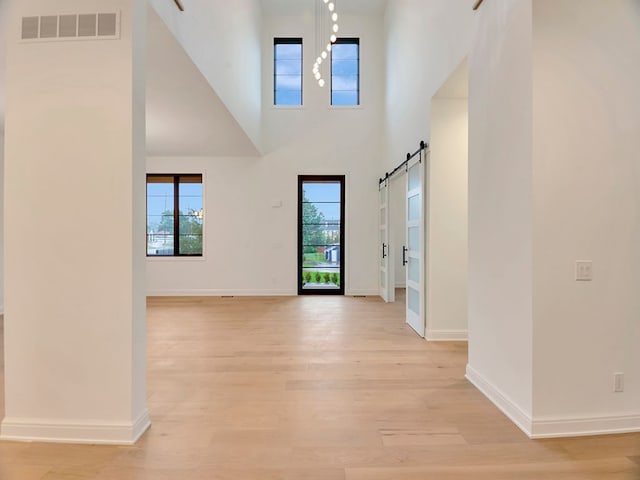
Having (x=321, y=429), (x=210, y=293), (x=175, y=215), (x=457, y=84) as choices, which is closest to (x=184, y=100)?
(x=457, y=84)

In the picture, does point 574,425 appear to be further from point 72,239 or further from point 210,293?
point 210,293

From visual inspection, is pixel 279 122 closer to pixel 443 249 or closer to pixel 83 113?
pixel 443 249

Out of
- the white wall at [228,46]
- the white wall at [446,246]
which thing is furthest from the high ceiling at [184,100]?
the white wall at [446,246]

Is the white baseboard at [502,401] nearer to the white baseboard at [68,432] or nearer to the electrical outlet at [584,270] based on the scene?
the electrical outlet at [584,270]

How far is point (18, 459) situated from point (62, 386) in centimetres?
40

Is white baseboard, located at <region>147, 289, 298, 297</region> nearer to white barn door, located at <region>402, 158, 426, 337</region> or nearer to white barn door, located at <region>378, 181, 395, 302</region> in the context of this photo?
white barn door, located at <region>378, 181, 395, 302</region>

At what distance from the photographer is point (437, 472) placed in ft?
6.22

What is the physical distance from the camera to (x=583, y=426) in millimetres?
2250

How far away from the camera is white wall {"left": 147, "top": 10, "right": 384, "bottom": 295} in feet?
24.8

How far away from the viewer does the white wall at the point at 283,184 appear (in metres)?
7.57

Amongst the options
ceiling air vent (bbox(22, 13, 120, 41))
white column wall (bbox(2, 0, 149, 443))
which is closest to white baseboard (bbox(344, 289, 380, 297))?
white column wall (bbox(2, 0, 149, 443))

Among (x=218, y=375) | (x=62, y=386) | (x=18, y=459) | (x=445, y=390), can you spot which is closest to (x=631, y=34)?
(x=445, y=390)

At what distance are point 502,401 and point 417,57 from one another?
4.32 m

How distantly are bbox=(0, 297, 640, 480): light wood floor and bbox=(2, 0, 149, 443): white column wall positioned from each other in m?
0.27
